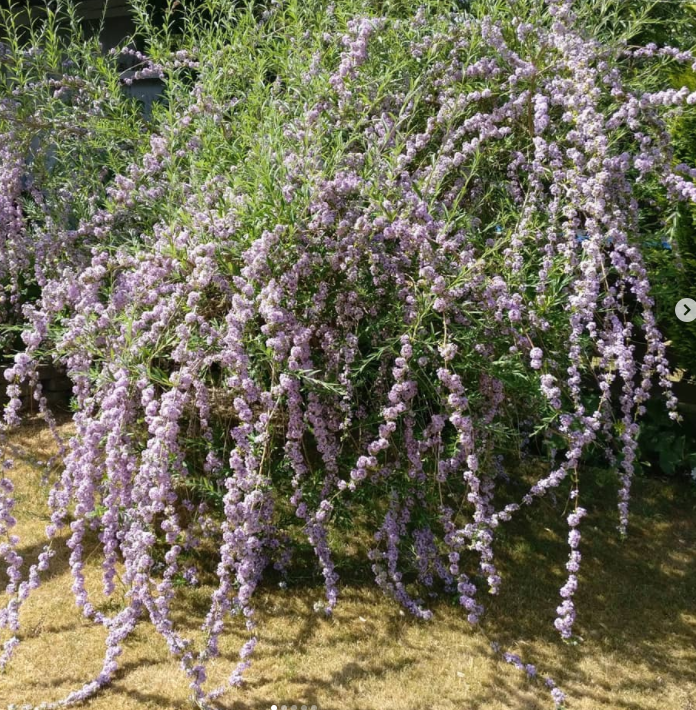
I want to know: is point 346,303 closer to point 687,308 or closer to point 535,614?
point 535,614

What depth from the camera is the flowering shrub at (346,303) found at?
2.85 m

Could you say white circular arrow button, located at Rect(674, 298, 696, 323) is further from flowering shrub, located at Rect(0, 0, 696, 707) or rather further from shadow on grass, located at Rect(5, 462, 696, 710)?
shadow on grass, located at Rect(5, 462, 696, 710)

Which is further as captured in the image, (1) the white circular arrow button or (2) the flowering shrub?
(1) the white circular arrow button

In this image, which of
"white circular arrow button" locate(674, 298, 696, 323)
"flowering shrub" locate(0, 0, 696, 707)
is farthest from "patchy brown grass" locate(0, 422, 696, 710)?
"white circular arrow button" locate(674, 298, 696, 323)

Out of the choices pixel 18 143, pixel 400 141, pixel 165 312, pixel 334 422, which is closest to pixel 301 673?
pixel 334 422

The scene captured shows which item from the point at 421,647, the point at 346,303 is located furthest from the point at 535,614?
the point at 346,303

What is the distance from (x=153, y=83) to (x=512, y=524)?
16.9 ft

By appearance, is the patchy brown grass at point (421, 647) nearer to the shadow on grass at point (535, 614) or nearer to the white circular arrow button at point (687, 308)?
the shadow on grass at point (535, 614)

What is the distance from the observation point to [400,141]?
11.7 ft

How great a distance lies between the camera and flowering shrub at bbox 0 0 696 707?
9.34 ft

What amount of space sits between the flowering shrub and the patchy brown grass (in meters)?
0.14

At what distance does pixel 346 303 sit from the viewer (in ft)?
10.3

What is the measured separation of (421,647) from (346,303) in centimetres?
151

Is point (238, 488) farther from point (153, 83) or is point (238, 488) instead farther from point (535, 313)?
point (153, 83)
